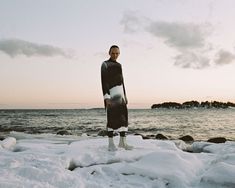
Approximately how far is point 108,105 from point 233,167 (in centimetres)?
315

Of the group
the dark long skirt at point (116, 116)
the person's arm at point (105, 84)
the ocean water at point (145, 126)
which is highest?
the person's arm at point (105, 84)

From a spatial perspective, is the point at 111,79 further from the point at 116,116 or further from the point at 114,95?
the point at 116,116

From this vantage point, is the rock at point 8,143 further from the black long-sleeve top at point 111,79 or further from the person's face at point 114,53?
the person's face at point 114,53

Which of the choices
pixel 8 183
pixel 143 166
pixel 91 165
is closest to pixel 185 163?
pixel 143 166

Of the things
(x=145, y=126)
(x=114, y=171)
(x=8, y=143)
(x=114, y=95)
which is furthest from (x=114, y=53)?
(x=145, y=126)

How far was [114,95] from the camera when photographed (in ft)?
24.5

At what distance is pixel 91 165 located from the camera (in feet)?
20.2

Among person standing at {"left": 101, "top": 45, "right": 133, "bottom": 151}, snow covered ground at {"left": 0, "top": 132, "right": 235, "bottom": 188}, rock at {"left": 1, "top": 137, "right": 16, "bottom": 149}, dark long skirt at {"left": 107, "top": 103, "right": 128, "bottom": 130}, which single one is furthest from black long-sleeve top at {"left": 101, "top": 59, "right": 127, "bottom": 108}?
rock at {"left": 1, "top": 137, "right": 16, "bottom": 149}

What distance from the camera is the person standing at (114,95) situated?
7402 mm

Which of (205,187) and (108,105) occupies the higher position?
(108,105)

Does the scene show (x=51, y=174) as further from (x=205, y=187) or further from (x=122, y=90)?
(x=122, y=90)

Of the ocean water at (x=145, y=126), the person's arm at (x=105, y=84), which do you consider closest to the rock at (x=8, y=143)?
the person's arm at (x=105, y=84)

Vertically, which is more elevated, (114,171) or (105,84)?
(105,84)

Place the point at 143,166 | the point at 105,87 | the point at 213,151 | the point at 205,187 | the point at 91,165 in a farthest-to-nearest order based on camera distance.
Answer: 1. the point at 213,151
2. the point at 105,87
3. the point at 91,165
4. the point at 143,166
5. the point at 205,187
